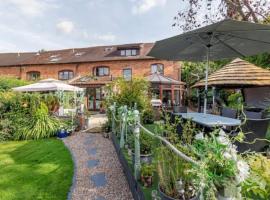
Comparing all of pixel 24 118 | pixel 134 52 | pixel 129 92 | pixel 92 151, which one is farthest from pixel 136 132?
pixel 134 52

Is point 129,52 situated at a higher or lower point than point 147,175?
higher

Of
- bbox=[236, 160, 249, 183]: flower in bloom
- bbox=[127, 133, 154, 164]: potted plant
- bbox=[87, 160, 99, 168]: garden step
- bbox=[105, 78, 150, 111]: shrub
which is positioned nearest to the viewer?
bbox=[236, 160, 249, 183]: flower in bloom

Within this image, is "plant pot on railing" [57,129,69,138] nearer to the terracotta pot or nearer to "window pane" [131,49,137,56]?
the terracotta pot

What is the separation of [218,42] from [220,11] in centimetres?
678

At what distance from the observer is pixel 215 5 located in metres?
12.1

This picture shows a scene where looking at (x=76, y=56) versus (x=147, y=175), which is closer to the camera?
(x=147, y=175)

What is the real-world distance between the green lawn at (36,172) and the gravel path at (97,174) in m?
0.21

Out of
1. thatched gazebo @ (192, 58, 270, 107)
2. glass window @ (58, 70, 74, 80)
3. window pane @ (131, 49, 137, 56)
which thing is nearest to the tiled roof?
window pane @ (131, 49, 137, 56)

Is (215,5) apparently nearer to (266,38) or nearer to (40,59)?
(266,38)

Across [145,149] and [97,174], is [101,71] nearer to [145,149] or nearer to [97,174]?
[97,174]

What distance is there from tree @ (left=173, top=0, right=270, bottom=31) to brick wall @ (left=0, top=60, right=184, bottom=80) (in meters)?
11.7

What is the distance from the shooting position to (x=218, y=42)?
20.7 ft

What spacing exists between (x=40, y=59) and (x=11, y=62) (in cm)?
368

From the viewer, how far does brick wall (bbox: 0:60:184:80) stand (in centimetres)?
2422
